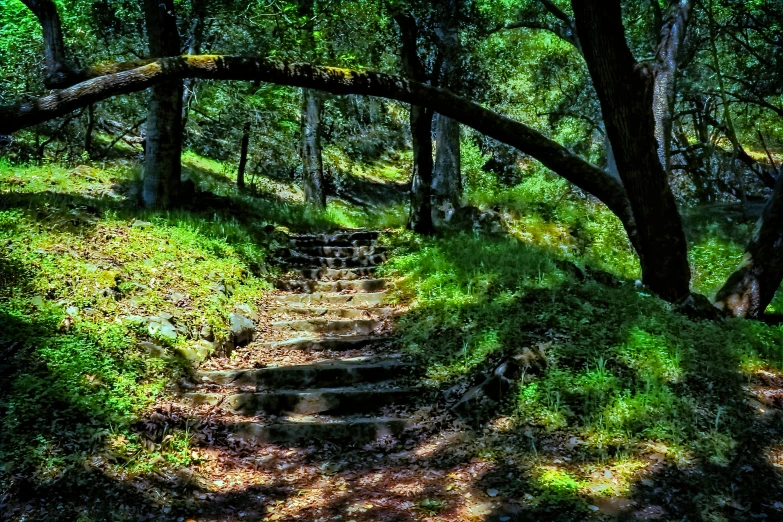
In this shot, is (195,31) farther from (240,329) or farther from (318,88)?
(240,329)

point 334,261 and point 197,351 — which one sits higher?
point 334,261

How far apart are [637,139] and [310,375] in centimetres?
456

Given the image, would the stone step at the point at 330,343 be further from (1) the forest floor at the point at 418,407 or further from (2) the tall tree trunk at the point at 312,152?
(2) the tall tree trunk at the point at 312,152

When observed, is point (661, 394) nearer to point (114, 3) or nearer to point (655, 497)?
point (655, 497)

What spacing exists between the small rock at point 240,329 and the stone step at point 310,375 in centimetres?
89

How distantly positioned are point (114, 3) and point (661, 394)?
40.4ft

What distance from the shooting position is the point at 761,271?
22.8 feet

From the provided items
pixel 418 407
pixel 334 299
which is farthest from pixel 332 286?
pixel 418 407

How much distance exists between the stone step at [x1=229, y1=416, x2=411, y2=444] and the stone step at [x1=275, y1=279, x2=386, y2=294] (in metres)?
3.84

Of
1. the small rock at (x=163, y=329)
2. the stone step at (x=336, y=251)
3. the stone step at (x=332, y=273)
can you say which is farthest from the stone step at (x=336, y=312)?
the stone step at (x=336, y=251)

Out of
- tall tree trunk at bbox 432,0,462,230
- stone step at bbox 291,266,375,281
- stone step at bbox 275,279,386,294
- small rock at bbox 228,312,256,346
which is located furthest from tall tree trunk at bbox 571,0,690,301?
tall tree trunk at bbox 432,0,462,230

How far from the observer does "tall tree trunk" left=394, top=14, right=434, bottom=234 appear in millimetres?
9766

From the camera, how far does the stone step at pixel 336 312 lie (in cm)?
775

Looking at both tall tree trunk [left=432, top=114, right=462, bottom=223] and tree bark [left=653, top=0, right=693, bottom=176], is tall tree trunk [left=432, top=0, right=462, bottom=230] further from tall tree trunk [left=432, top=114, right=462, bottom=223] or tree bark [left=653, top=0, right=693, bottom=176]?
tree bark [left=653, top=0, right=693, bottom=176]
